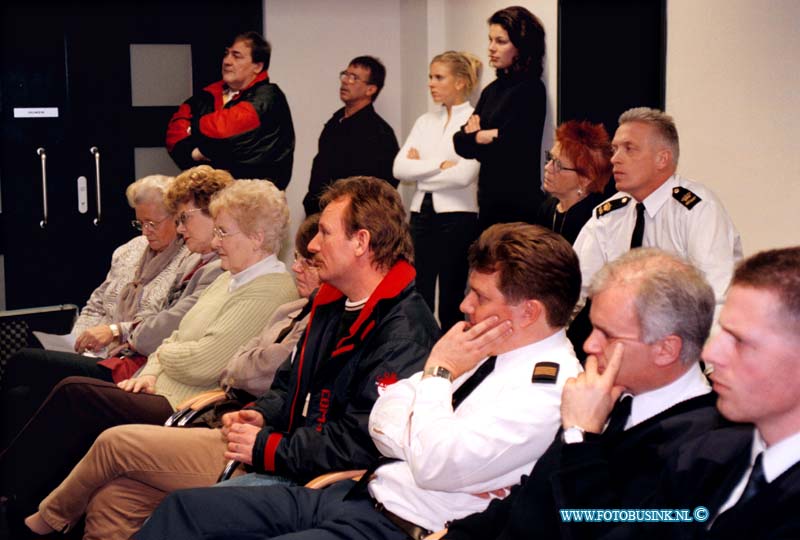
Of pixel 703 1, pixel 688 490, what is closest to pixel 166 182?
pixel 703 1

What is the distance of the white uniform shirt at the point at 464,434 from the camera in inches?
84.6

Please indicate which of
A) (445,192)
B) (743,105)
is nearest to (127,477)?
(743,105)

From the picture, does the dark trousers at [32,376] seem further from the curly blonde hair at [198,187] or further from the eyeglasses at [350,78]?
the eyeglasses at [350,78]

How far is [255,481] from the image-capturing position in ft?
9.27

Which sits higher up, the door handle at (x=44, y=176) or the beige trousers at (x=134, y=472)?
the door handle at (x=44, y=176)

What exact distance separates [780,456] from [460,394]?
35.9 inches

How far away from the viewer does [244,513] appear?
8.14 ft

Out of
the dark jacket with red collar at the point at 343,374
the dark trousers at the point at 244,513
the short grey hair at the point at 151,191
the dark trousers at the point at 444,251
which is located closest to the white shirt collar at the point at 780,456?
the dark trousers at the point at 244,513

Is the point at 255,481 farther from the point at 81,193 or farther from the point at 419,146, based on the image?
the point at 81,193

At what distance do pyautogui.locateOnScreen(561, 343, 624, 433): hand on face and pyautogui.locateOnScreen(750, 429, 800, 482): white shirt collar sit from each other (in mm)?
346

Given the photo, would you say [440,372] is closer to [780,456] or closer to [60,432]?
[780,456]

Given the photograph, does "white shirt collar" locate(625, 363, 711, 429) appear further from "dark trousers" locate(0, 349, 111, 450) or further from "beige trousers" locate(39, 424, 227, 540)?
"dark trousers" locate(0, 349, 111, 450)

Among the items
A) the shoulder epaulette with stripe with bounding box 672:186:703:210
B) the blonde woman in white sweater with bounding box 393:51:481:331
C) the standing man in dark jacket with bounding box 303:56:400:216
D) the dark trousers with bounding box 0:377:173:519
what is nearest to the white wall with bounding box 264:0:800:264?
the blonde woman in white sweater with bounding box 393:51:481:331

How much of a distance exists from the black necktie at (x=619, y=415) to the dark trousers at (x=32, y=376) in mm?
2721
